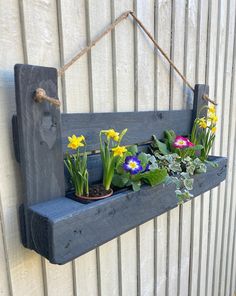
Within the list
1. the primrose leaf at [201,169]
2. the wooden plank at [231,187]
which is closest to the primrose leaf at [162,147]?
the primrose leaf at [201,169]

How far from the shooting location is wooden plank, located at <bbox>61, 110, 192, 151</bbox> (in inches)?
29.3

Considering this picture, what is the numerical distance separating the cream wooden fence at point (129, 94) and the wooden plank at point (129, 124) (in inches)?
1.4

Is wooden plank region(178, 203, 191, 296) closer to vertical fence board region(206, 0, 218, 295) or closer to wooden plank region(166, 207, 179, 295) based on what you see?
wooden plank region(166, 207, 179, 295)

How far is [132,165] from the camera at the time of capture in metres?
0.78

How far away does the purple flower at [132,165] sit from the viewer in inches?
30.6

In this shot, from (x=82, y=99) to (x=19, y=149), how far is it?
0.79ft

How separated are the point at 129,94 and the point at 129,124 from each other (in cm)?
11

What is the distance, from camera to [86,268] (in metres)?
0.86

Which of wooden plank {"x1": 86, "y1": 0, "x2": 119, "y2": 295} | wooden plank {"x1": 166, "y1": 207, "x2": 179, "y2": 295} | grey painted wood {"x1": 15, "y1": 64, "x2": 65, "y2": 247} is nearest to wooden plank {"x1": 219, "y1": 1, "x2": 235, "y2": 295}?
wooden plank {"x1": 166, "y1": 207, "x2": 179, "y2": 295}

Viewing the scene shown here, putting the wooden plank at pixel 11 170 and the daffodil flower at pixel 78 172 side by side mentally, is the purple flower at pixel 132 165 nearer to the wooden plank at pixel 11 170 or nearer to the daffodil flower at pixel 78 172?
the daffodil flower at pixel 78 172

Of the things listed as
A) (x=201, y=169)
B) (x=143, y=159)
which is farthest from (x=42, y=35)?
(x=201, y=169)

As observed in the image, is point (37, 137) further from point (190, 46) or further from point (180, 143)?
point (190, 46)

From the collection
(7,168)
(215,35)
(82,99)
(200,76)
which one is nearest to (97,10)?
(82,99)

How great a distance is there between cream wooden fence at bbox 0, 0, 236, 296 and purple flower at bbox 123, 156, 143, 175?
0.60 ft
